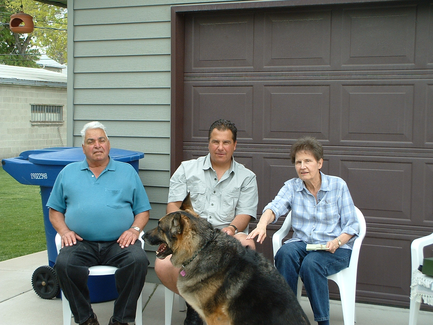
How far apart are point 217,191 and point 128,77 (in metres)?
1.75

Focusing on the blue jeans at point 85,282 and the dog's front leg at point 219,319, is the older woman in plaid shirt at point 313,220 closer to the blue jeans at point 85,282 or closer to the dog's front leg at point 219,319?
the dog's front leg at point 219,319

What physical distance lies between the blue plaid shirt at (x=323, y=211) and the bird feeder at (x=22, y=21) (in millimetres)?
5322

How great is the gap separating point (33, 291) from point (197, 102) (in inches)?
94.5

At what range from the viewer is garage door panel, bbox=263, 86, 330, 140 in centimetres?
416

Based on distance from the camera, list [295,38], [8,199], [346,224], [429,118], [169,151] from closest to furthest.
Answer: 1. [346,224]
2. [429,118]
3. [295,38]
4. [169,151]
5. [8,199]

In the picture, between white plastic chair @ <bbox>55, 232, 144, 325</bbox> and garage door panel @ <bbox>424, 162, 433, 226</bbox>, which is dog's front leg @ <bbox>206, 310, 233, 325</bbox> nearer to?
white plastic chair @ <bbox>55, 232, 144, 325</bbox>

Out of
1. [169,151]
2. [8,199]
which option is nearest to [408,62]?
[169,151]

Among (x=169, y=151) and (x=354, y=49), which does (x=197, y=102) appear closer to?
(x=169, y=151)

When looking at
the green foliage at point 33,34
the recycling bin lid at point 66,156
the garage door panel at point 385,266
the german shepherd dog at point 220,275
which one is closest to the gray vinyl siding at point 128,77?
the recycling bin lid at point 66,156

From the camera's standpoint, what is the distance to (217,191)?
355 cm

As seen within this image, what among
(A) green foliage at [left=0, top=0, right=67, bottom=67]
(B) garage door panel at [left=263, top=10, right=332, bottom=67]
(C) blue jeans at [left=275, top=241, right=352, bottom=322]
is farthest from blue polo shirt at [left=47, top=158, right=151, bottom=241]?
(A) green foliage at [left=0, top=0, right=67, bottom=67]

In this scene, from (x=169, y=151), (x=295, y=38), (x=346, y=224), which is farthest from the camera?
(x=169, y=151)

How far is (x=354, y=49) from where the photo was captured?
405 centimetres

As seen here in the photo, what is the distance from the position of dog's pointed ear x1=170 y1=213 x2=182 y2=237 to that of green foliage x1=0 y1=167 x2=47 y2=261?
13.7 ft
